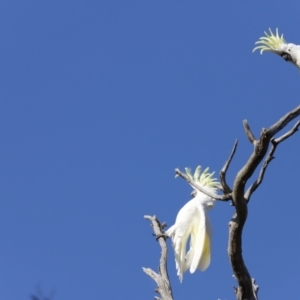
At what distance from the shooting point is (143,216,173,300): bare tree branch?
4766 mm

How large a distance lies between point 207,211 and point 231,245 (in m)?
1.28

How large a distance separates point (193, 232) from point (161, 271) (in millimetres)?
542

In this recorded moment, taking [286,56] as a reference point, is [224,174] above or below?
below

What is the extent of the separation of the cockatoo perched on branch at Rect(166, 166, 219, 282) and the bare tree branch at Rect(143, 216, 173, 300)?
85mm

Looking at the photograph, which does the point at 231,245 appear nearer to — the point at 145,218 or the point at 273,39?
the point at 145,218

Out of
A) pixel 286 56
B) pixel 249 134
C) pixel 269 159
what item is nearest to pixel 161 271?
pixel 269 159

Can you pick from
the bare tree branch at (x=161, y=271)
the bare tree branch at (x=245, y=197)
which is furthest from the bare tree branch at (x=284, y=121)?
the bare tree branch at (x=161, y=271)

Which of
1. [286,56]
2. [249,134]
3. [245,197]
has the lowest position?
[245,197]

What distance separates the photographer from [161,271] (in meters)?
4.91

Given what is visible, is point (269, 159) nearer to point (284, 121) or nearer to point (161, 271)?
point (284, 121)

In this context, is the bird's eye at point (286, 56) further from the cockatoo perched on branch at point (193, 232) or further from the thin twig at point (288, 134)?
the thin twig at point (288, 134)

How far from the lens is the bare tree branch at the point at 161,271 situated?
477 centimetres

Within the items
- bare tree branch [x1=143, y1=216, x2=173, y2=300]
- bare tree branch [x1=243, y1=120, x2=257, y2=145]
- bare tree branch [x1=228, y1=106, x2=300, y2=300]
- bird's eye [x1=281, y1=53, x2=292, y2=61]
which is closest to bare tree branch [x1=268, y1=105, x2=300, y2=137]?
bare tree branch [x1=228, y1=106, x2=300, y2=300]

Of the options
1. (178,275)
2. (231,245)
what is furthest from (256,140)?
(178,275)
